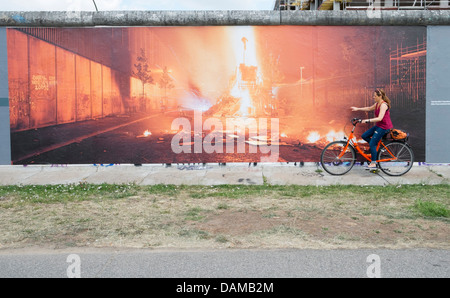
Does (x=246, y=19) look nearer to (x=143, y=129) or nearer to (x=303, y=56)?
(x=303, y=56)

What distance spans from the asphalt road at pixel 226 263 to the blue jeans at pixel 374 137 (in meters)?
4.57

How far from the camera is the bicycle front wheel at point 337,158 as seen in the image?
29.7ft

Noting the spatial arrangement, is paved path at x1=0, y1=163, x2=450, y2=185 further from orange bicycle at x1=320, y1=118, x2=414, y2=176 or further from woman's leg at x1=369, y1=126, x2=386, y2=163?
woman's leg at x1=369, y1=126, x2=386, y2=163

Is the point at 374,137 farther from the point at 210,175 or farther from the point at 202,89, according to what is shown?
the point at 202,89

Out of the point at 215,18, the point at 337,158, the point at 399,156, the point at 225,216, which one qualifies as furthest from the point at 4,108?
the point at 399,156

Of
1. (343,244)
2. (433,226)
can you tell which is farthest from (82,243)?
(433,226)

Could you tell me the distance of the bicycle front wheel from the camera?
9.05m

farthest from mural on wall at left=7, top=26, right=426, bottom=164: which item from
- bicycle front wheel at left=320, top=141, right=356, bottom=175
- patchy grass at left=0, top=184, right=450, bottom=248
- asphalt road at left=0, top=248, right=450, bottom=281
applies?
asphalt road at left=0, top=248, right=450, bottom=281

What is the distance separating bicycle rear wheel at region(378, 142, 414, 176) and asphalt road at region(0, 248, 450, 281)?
4662 millimetres

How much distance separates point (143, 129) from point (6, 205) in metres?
3.79

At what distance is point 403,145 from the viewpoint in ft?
29.2

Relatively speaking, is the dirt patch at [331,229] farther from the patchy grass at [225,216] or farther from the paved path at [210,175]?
the paved path at [210,175]
